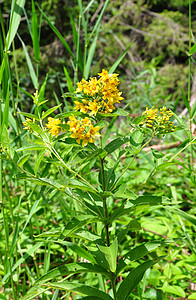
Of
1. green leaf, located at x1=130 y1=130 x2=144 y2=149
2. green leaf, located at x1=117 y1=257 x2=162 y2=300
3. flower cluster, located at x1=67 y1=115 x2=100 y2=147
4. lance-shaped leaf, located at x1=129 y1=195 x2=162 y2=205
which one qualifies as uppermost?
flower cluster, located at x1=67 y1=115 x2=100 y2=147

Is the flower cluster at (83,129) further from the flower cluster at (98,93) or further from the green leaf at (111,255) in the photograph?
the green leaf at (111,255)

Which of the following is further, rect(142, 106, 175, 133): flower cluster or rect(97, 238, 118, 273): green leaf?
rect(142, 106, 175, 133): flower cluster

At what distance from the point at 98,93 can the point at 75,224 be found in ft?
0.90

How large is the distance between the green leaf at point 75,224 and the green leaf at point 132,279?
0.54 ft

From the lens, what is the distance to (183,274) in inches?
39.4

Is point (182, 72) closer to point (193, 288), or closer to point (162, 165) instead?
point (193, 288)

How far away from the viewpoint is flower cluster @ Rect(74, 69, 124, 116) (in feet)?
1.94

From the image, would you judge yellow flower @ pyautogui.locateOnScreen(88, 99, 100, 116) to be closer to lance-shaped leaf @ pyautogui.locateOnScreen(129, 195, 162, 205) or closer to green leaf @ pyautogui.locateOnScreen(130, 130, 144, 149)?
green leaf @ pyautogui.locateOnScreen(130, 130, 144, 149)

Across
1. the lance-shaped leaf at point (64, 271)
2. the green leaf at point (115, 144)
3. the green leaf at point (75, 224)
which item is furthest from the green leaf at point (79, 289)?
the green leaf at point (115, 144)

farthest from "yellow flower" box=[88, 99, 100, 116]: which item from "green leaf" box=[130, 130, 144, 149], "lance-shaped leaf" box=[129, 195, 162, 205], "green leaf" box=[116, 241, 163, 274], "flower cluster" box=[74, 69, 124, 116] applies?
"green leaf" box=[116, 241, 163, 274]

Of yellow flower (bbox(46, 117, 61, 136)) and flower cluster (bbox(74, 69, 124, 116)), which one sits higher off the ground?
flower cluster (bbox(74, 69, 124, 116))

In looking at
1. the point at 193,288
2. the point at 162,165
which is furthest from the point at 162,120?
the point at 193,288

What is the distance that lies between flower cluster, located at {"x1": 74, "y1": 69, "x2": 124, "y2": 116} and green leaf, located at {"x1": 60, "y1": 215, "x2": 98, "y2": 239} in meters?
0.21

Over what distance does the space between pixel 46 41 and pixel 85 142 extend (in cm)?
385
